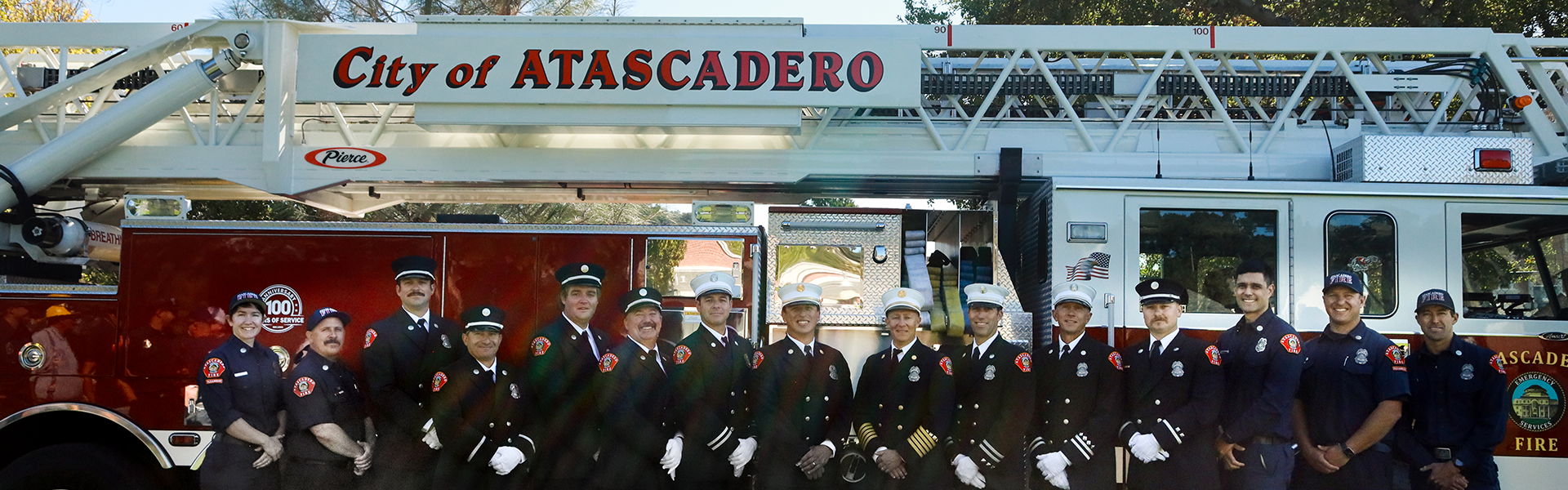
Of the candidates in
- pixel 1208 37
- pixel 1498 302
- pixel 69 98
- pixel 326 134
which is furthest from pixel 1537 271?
pixel 69 98

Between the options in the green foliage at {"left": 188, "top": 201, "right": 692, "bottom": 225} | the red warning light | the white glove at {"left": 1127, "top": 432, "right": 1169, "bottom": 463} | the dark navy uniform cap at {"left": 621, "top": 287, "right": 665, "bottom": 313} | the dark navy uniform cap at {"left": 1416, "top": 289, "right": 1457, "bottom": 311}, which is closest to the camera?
the white glove at {"left": 1127, "top": 432, "right": 1169, "bottom": 463}

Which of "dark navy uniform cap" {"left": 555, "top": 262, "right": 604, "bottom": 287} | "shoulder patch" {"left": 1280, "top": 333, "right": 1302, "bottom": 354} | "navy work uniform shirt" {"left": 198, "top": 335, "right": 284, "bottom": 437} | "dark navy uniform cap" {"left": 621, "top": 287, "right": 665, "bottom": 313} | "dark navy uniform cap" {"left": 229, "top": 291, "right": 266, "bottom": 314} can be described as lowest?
"navy work uniform shirt" {"left": 198, "top": 335, "right": 284, "bottom": 437}

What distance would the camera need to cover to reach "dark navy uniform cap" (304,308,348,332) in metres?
5.75

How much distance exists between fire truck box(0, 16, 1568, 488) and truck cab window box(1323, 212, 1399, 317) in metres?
0.02

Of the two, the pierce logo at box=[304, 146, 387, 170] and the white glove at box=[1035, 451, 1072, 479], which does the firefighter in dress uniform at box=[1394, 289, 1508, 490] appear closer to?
the white glove at box=[1035, 451, 1072, 479]

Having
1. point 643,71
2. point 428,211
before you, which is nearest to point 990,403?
point 643,71

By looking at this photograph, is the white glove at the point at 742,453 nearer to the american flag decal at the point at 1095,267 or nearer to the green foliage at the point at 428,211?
the american flag decal at the point at 1095,267

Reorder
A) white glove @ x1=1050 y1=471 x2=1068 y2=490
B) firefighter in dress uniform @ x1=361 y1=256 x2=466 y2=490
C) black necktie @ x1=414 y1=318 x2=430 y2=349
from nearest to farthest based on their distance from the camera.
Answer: white glove @ x1=1050 y1=471 x2=1068 y2=490, firefighter in dress uniform @ x1=361 y1=256 x2=466 y2=490, black necktie @ x1=414 y1=318 x2=430 y2=349

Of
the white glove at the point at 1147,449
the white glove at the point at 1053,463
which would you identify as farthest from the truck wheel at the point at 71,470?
the white glove at the point at 1147,449

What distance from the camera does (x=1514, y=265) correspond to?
6191mm

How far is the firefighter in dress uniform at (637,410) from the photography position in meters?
5.29

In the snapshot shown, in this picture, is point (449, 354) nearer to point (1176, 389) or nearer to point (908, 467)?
point (908, 467)

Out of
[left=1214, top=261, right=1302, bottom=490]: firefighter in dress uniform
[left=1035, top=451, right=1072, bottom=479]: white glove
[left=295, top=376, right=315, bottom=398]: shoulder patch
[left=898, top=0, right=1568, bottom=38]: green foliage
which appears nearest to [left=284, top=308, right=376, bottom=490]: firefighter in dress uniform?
[left=295, top=376, right=315, bottom=398]: shoulder patch

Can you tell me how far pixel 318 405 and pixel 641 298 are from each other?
1.83 metres
